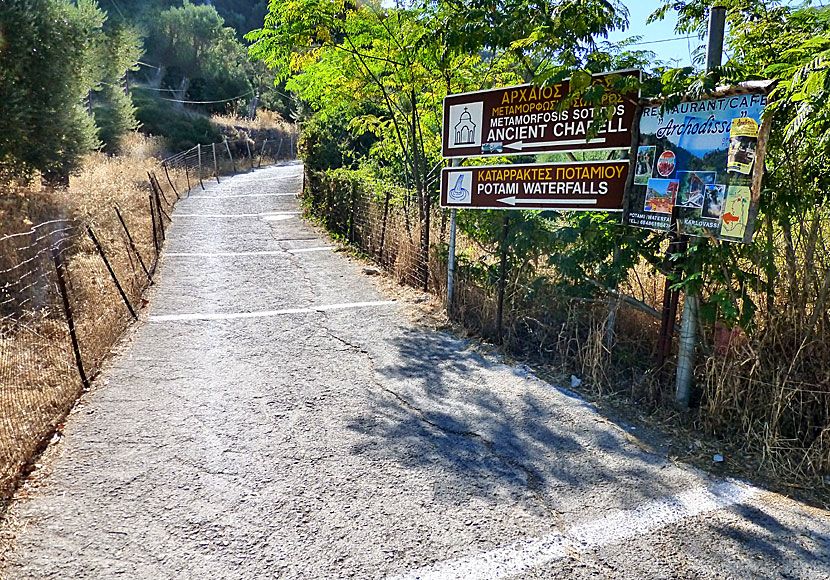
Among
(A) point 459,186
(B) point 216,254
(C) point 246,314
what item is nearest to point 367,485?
(A) point 459,186

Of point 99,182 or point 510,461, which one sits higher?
point 99,182

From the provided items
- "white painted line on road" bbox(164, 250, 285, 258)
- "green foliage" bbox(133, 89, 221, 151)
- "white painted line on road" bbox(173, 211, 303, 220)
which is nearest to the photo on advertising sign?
"white painted line on road" bbox(164, 250, 285, 258)

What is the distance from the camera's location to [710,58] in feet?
13.2

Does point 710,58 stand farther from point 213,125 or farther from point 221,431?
point 213,125

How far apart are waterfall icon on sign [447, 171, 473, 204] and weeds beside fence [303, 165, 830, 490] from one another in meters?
0.62

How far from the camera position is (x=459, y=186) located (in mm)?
6590

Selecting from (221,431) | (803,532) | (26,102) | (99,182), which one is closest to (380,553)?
(221,431)

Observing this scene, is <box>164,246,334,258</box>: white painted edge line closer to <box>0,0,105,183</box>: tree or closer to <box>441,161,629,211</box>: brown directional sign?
<box>441,161,629,211</box>: brown directional sign

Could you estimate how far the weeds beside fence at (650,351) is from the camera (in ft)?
12.5

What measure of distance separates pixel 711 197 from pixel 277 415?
361 centimetres

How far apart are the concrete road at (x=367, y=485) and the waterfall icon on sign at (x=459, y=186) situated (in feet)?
5.48

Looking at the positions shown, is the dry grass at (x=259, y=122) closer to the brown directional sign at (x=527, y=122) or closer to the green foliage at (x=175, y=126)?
the green foliage at (x=175, y=126)

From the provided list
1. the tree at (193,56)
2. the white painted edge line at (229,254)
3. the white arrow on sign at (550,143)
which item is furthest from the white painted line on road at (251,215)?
the tree at (193,56)

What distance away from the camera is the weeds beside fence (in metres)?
3.81
